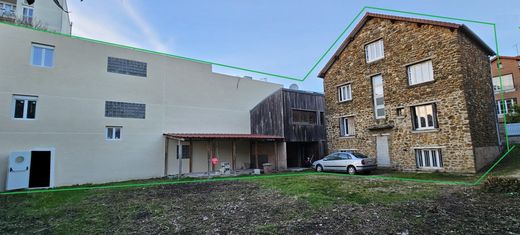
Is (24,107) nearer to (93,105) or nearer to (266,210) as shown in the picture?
(93,105)

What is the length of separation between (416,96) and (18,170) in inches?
798

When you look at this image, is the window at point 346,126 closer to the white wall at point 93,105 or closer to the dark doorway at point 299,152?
the dark doorway at point 299,152

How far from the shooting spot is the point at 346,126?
19.2 m

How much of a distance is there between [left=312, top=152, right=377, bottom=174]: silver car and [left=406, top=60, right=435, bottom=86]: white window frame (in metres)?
5.06

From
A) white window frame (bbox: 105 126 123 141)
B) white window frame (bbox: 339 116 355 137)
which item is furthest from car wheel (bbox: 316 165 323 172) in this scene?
→ white window frame (bbox: 105 126 123 141)

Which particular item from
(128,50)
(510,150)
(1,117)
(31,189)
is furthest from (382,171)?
(1,117)

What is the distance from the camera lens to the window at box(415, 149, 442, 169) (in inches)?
560

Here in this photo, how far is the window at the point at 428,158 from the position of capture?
14.2 m

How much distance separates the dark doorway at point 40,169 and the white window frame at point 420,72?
1968cm

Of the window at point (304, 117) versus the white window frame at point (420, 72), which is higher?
the white window frame at point (420, 72)

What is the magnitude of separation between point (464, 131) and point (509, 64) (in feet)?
75.6

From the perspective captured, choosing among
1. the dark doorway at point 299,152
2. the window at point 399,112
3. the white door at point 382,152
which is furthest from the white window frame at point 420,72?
the dark doorway at point 299,152

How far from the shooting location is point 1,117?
12.7m

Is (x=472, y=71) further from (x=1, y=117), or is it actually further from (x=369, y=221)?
(x=1, y=117)
